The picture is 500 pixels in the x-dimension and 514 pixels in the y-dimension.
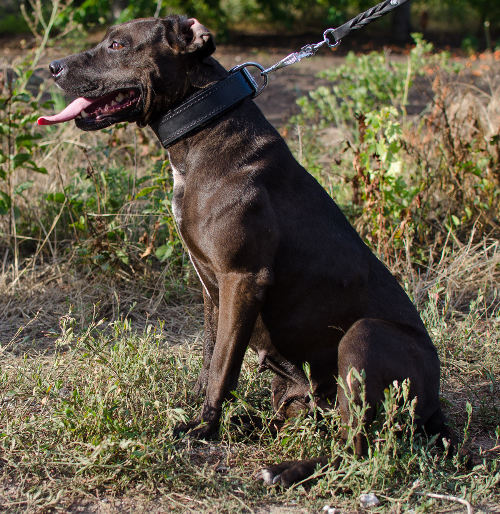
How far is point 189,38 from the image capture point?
304 cm

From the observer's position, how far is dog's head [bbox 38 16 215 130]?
3.02 m

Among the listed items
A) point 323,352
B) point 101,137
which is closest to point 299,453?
point 323,352

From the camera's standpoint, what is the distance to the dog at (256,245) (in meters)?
2.89

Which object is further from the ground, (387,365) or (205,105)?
(205,105)

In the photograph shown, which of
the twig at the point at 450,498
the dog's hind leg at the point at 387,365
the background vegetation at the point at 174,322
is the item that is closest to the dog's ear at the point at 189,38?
the background vegetation at the point at 174,322

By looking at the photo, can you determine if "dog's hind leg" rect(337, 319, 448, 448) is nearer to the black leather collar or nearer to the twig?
the twig

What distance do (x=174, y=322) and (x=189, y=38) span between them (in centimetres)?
199

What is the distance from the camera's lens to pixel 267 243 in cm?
290

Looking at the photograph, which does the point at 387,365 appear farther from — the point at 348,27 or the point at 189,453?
the point at 348,27

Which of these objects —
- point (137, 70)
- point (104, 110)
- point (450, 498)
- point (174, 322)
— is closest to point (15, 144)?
point (174, 322)

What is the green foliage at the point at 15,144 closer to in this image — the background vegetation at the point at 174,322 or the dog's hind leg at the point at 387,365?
the background vegetation at the point at 174,322

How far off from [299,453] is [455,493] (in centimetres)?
63

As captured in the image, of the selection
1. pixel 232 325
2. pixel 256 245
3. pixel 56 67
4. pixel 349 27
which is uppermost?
pixel 56 67

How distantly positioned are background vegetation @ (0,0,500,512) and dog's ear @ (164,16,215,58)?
1.20m
